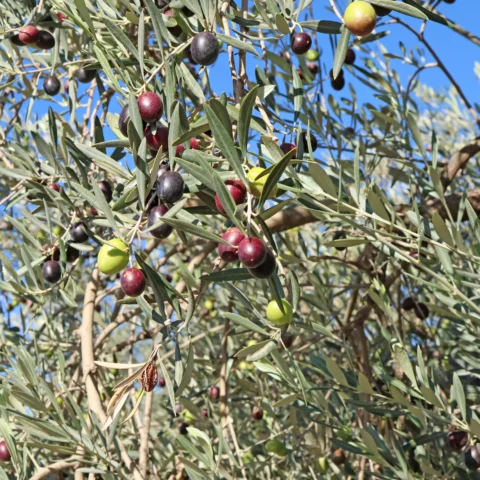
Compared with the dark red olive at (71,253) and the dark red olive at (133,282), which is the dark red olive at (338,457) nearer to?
A: the dark red olive at (71,253)

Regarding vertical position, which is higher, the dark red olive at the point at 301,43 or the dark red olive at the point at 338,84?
the dark red olive at the point at 301,43

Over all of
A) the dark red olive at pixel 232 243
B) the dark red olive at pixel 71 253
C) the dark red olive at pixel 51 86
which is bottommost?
the dark red olive at pixel 71 253

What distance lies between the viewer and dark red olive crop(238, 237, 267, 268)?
0.96m

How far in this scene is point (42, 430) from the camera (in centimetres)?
160

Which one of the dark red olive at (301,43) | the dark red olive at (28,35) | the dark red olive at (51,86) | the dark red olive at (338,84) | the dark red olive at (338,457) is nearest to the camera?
the dark red olive at (301,43)

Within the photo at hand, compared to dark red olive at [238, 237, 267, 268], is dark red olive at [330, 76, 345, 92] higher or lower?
higher

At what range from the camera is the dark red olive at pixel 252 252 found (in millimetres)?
964

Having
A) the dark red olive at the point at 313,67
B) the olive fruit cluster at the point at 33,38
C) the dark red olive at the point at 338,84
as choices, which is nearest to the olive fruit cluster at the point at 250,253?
the olive fruit cluster at the point at 33,38

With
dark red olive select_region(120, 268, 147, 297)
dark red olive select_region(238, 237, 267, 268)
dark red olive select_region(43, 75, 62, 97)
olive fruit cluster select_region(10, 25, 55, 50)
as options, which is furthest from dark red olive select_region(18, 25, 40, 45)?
dark red olive select_region(238, 237, 267, 268)

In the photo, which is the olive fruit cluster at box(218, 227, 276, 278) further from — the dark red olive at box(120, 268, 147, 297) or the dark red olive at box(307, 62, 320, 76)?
the dark red olive at box(307, 62, 320, 76)

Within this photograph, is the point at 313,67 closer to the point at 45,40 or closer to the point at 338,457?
the point at 45,40

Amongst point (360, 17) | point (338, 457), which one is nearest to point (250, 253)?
point (360, 17)

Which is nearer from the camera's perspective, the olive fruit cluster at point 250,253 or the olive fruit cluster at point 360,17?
the olive fruit cluster at point 250,253

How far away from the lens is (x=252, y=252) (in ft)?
3.16
